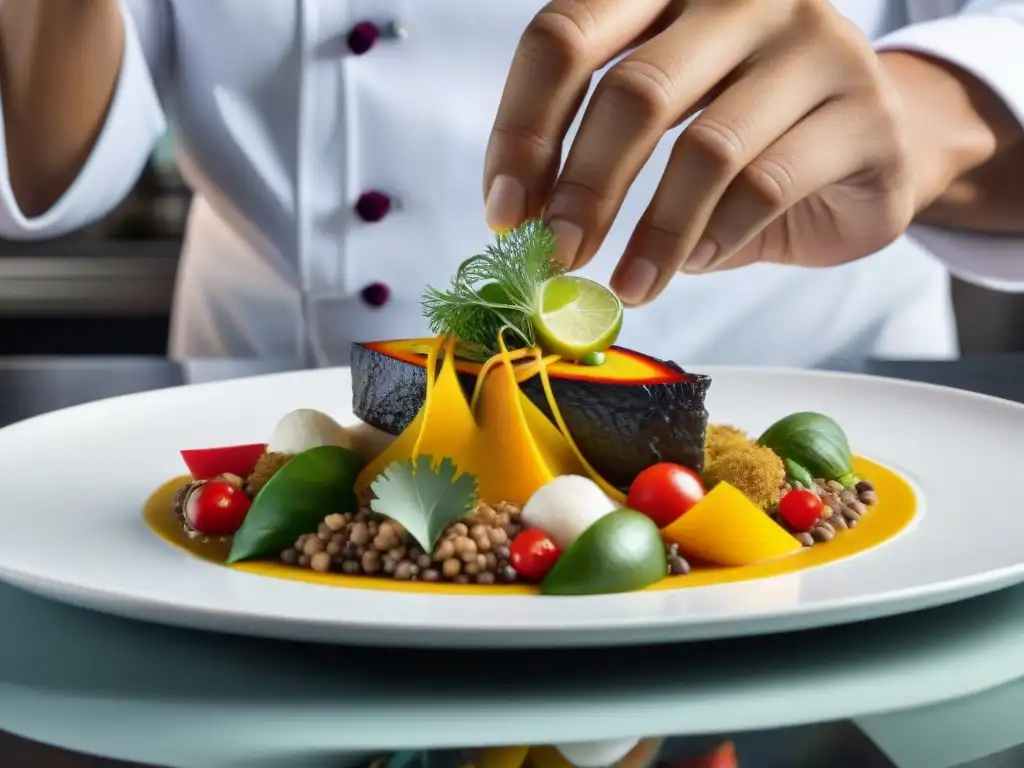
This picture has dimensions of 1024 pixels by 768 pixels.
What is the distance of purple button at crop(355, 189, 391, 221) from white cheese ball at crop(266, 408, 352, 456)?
88cm

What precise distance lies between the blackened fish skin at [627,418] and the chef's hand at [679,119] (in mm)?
122

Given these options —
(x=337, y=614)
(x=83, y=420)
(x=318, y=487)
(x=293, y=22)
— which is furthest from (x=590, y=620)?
(x=293, y=22)

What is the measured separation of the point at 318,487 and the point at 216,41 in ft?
4.33

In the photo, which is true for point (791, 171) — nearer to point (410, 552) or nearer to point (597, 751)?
point (410, 552)

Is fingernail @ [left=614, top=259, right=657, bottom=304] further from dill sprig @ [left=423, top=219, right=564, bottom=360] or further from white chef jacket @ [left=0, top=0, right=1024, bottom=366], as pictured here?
white chef jacket @ [left=0, top=0, right=1024, bottom=366]

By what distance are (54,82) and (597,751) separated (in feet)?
6.36

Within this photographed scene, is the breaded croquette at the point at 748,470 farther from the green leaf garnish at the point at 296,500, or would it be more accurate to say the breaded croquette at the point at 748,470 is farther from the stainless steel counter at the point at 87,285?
the stainless steel counter at the point at 87,285

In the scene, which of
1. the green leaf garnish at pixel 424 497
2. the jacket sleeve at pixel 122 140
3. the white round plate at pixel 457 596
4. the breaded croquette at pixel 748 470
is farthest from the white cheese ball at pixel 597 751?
the jacket sleeve at pixel 122 140

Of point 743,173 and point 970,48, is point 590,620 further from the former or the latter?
point 970,48

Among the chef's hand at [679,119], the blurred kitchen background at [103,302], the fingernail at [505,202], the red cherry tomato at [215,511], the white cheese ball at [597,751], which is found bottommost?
the blurred kitchen background at [103,302]

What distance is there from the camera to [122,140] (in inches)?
94.3

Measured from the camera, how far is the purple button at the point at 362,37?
2266 millimetres

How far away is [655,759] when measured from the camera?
2.41 feet

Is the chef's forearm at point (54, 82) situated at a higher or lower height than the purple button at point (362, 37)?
lower
